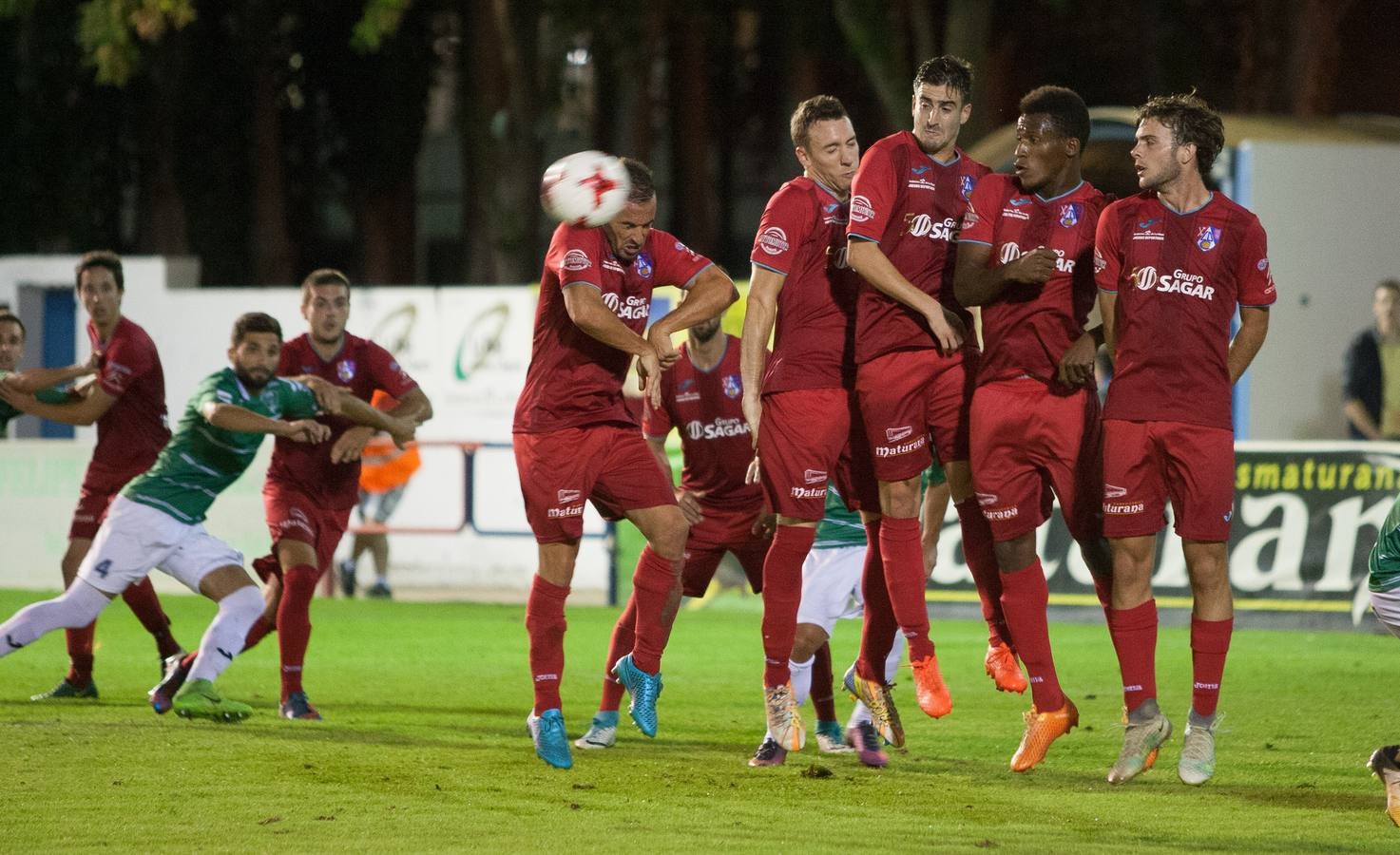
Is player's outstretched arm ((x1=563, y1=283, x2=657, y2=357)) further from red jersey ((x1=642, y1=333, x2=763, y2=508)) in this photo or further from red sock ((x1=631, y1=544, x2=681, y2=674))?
red jersey ((x1=642, y1=333, x2=763, y2=508))

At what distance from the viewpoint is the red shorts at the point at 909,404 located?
8.12m

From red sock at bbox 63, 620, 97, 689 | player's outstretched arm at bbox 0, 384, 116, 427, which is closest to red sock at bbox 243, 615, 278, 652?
red sock at bbox 63, 620, 97, 689

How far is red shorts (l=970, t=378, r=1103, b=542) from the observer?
802cm

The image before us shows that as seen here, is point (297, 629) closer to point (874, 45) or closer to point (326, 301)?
point (326, 301)

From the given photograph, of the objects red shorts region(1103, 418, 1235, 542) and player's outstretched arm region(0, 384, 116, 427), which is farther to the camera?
player's outstretched arm region(0, 384, 116, 427)

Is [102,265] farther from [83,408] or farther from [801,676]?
[801,676]

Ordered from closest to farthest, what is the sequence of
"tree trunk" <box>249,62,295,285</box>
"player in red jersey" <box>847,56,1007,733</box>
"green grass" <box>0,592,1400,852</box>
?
"green grass" <box>0,592,1400,852</box>
"player in red jersey" <box>847,56,1007,733</box>
"tree trunk" <box>249,62,295,285</box>

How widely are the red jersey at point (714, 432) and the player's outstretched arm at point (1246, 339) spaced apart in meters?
2.39

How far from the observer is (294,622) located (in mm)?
9867

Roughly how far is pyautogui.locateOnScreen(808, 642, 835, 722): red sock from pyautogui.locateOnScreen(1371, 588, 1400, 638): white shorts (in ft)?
8.67

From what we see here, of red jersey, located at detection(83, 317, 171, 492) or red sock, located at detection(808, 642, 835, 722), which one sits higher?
red jersey, located at detection(83, 317, 171, 492)

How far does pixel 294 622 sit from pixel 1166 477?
14.2ft

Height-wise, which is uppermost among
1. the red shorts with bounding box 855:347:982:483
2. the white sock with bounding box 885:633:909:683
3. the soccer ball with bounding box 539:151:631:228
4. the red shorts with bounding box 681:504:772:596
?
the soccer ball with bounding box 539:151:631:228

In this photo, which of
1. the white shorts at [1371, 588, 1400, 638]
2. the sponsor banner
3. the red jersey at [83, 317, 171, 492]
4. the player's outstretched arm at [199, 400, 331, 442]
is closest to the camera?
the white shorts at [1371, 588, 1400, 638]
